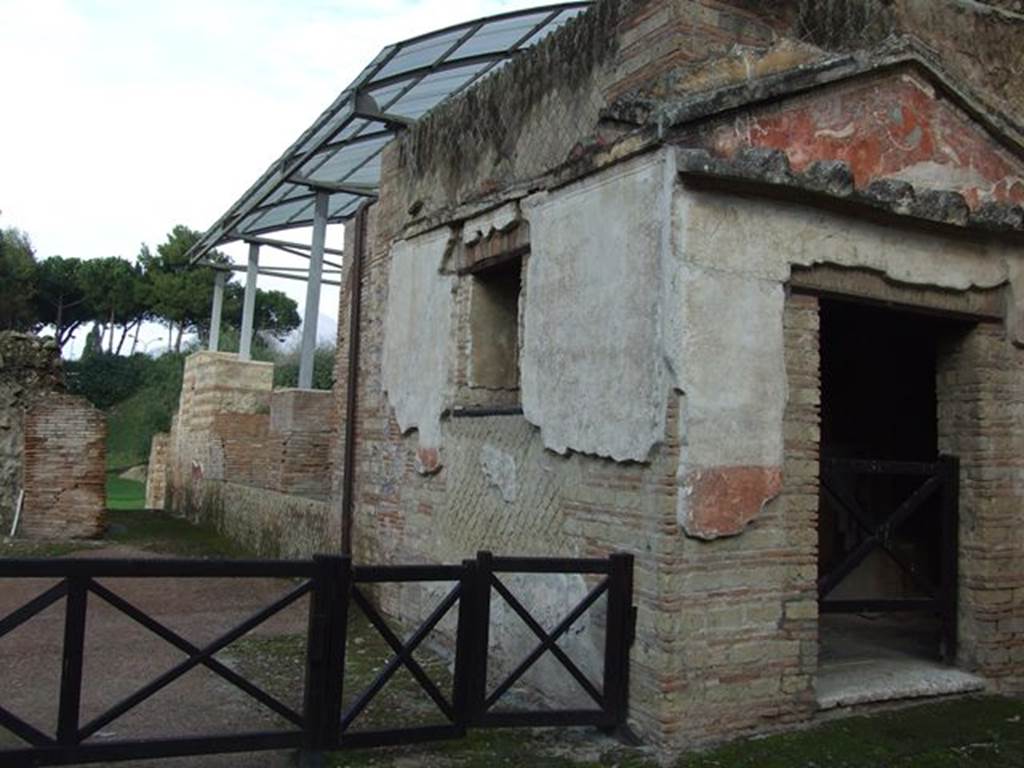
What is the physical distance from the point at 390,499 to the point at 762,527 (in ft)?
10.9

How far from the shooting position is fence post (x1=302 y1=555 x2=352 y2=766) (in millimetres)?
3828

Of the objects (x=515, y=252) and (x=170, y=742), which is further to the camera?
(x=515, y=252)

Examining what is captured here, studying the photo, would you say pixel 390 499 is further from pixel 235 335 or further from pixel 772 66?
pixel 235 335

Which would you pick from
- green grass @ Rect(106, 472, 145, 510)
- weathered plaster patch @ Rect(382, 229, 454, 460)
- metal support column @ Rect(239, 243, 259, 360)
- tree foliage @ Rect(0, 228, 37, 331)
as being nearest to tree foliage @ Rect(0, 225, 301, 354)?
tree foliage @ Rect(0, 228, 37, 331)

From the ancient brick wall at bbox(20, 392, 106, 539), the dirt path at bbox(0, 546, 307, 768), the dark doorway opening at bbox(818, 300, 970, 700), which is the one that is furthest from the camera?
the ancient brick wall at bbox(20, 392, 106, 539)

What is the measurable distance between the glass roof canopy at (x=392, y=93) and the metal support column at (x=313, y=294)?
15.8 inches

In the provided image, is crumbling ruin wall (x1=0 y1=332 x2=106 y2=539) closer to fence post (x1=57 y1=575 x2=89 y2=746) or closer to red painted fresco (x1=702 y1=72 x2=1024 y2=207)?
fence post (x1=57 y1=575 x2=89 y2=746)

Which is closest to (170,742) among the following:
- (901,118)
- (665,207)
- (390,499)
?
(665,207)

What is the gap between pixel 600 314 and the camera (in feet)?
15.2

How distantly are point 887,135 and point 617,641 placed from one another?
2790 millimetres

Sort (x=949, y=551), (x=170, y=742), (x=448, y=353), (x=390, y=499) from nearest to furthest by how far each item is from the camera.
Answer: (x=170, y=742) → (x=949, y=551) → (x=448, y=353) → (x=390, y=499)

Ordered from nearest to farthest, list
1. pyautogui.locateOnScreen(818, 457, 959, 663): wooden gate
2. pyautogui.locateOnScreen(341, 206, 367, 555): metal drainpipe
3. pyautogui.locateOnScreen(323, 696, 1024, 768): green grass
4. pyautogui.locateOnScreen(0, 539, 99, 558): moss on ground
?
pyautogui.locateOnScreen(323, 696, 1024, 768): green grass < pyautogui.locateOnScreen(818, 457, 959, 663): wooden gate < pyautogui.locateOnScreen(341, 206, 367, 555): metal drainpipe < pyautogui.locateOnScreen(0, 539, 99, 558): moss on ground

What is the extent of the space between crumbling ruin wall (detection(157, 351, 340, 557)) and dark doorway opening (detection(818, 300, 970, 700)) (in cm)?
403

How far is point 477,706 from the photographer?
4141 millimetres
